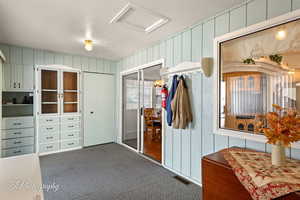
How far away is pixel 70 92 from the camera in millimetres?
4316

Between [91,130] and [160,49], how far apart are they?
2.98m

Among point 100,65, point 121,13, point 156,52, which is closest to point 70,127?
point 100,65

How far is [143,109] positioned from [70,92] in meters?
2.04

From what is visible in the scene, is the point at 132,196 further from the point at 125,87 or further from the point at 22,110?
the point at 22,110

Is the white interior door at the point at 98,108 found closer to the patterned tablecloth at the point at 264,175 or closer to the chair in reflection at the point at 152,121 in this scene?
the chair in reflection at the point at 152,121

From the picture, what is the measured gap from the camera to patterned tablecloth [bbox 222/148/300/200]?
113 centimetres

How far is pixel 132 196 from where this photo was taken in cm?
224

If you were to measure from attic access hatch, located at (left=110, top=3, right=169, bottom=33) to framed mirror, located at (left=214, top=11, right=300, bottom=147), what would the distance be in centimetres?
92

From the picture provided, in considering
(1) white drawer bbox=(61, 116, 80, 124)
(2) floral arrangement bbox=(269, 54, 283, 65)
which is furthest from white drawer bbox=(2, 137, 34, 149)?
(2) floral arrangement bbox=(269, 54, 283, 65)

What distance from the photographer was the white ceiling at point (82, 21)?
2018mm

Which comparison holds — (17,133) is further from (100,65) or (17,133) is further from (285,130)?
(285,130)

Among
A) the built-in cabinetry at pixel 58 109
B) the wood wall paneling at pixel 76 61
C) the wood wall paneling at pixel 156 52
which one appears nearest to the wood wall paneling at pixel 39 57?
the built-in cabinetry at pixel 58 109

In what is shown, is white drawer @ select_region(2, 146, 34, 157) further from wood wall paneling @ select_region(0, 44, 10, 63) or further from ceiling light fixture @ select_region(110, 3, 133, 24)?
ceiling light fixture @ select_region(110, 3, 133, 24)

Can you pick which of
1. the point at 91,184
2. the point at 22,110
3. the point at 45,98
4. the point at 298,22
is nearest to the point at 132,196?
the point at 91,184
